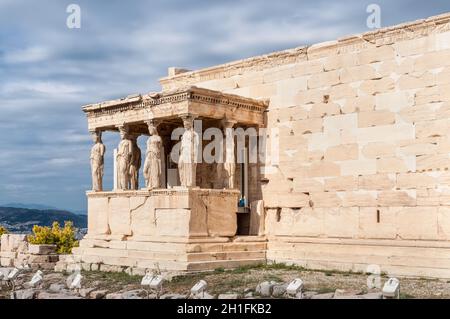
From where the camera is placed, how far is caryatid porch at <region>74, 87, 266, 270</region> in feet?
50.1

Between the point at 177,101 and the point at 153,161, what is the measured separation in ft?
4.83

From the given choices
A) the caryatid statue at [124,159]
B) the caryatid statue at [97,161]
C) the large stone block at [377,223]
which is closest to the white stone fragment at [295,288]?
the large stone block at [377,223]

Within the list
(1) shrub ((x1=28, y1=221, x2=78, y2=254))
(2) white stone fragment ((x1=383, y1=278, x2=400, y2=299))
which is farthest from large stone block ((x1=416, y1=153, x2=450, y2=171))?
(1) shrub ((x1=28, y1=221, x2=78, y2=254))

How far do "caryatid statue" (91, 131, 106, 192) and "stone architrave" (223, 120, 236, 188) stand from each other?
3397mm

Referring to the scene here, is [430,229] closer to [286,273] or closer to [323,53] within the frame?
[286,273]

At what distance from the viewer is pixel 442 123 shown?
13.7 meters

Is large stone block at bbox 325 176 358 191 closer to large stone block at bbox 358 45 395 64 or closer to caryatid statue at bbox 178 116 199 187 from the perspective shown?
large stone block at bbox 358 45 395 64

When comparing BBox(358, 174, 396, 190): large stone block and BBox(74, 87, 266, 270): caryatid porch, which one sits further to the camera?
BBox(74, 87, 266, 270): caryatid porch

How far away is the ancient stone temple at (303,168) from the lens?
13.9 meters

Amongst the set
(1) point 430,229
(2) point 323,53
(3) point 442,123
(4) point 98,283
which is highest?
(2) point 323,53

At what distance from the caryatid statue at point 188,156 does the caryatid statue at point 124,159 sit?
85.0 inches
